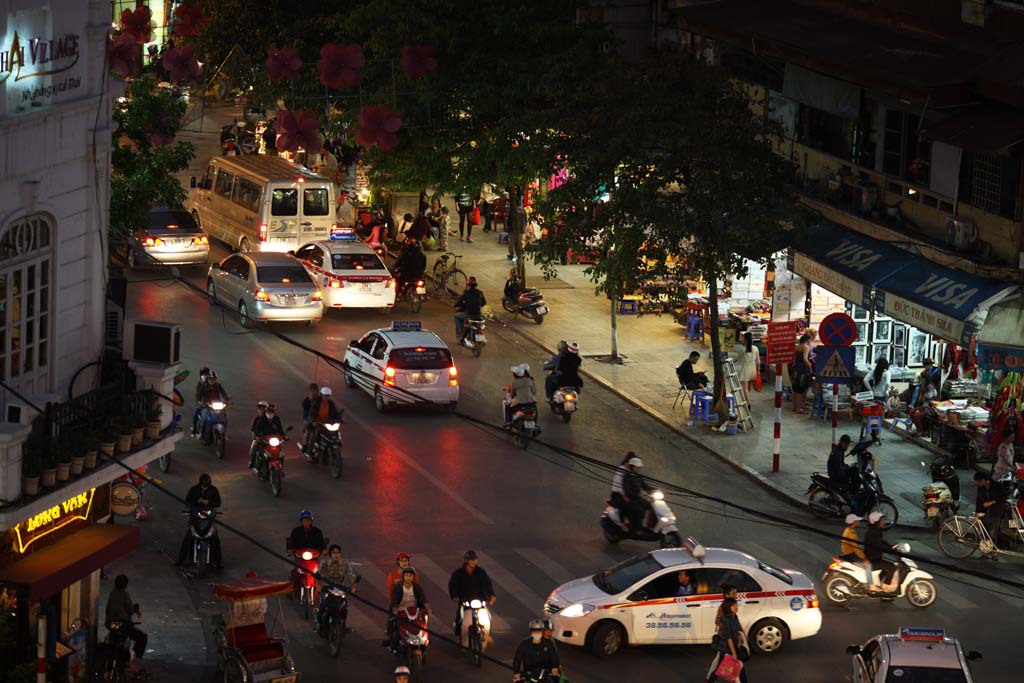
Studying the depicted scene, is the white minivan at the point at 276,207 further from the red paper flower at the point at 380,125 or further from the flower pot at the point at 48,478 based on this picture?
the flower pot at the point at 48,478

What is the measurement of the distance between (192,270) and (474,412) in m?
12.9

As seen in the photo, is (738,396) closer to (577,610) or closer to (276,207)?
(577,610)

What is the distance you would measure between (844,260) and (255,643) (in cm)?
1630

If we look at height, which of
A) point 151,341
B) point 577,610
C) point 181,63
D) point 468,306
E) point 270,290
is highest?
point 181,63

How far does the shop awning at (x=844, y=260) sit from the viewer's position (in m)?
32.2

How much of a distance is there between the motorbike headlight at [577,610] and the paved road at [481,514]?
597mm

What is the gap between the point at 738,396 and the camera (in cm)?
3356

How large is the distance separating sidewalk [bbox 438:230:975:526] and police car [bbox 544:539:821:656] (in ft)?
19.9

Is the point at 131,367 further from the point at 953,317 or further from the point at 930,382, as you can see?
the point at 930,382

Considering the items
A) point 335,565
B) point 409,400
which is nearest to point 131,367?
point 335,565

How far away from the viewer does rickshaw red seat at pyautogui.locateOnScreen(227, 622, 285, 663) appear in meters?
21.1

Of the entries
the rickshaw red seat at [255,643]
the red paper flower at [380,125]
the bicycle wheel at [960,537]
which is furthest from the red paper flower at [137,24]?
the bicycle wheel at [960,537]

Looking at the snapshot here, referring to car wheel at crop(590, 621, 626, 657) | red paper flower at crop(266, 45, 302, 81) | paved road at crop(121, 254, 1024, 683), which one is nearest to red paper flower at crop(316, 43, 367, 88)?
red paper flower at crop(266, 45, 302, 81)

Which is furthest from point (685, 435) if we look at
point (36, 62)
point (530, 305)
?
point (36, 62)
